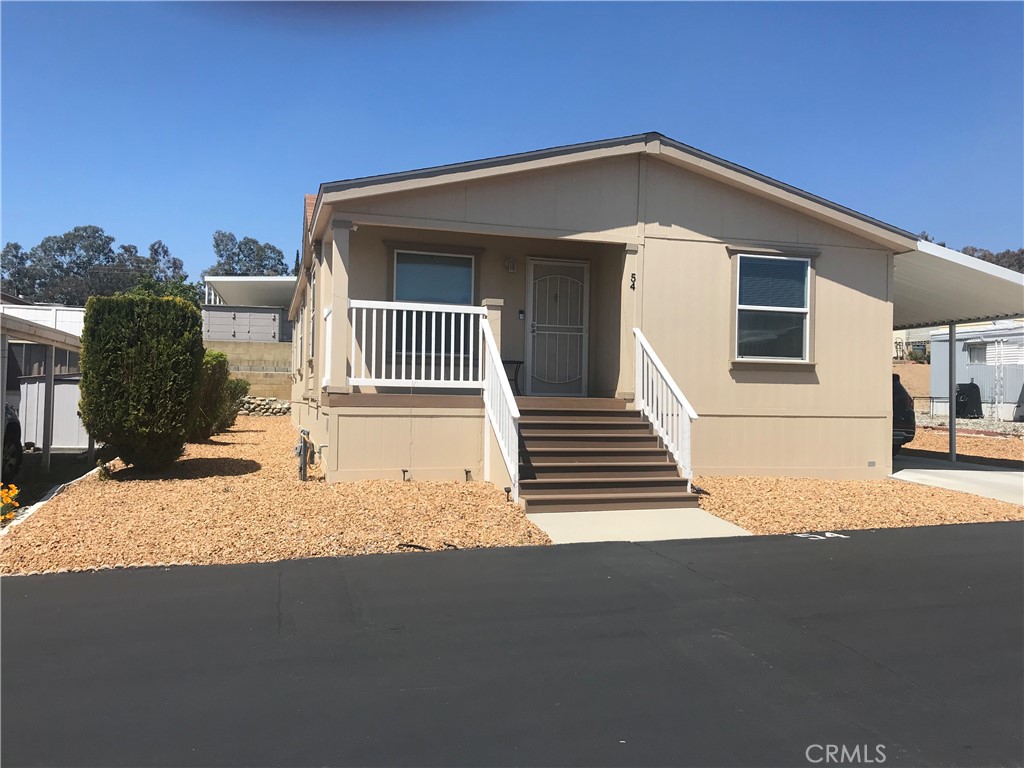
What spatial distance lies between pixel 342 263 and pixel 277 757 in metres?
7.00

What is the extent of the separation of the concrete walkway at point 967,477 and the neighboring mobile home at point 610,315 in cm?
93

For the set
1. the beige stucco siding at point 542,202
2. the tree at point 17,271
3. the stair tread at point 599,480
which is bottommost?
the stair tread at point 599,480

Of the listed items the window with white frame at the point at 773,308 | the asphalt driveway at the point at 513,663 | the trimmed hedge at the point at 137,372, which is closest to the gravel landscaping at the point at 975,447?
the window with white frame at the point at 773,308

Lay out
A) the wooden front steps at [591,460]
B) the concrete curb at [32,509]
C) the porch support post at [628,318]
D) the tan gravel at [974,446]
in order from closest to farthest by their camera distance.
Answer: the concrete curb at [32,509] < the wooden front steps at [591,460] < the porch support post at [628,318] < the tan gravel at [974,446]

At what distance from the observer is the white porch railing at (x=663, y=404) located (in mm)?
8625

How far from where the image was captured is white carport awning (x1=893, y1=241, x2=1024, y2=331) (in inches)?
417

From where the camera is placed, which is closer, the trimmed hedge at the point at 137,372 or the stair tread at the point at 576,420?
the trimmed hedge at the point at 137,372

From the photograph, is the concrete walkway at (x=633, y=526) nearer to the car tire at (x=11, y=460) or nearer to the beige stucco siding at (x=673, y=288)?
the beige stucco siding at (x=673, y=288)

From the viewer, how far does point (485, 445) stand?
9.27 meters

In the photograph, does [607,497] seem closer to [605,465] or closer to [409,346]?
[605,465]

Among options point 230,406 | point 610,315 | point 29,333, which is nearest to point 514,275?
point 610,315

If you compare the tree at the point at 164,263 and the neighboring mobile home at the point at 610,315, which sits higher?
the tree at the point at 164,263

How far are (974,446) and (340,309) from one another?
49.6 ft

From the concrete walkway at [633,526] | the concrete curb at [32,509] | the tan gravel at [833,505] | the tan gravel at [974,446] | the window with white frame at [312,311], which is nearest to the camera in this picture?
the concrete curb at [32,509]
